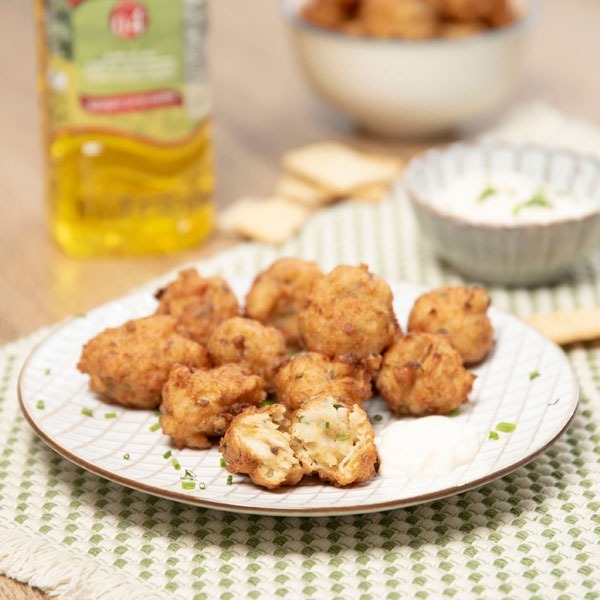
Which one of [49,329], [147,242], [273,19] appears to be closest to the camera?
[49,329]

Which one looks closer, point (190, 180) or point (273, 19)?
point (190, 180)

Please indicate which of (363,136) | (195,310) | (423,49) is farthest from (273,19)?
(195,310)

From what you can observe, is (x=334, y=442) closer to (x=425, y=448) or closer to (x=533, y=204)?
(x=425, y=448)

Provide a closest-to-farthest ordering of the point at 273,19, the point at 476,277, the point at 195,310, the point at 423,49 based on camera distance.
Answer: the point at 195,310, the point at 476,277, the point at 423,49, the point at 273,19

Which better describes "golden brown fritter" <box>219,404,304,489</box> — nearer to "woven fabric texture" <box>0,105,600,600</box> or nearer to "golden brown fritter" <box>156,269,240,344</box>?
"woven fabric texture" <box>0,105,600,600</box>

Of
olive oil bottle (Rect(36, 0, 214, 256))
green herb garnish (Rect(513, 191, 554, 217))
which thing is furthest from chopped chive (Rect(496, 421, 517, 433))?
olive oil bottle (Rect(36, 0, 214, 256))

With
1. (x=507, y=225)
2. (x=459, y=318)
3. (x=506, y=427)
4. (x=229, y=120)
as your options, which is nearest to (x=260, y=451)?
(x=506, y=427)

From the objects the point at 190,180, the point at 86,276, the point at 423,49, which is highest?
the point at 423,49

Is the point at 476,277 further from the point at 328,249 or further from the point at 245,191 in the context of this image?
the point at 245,191
